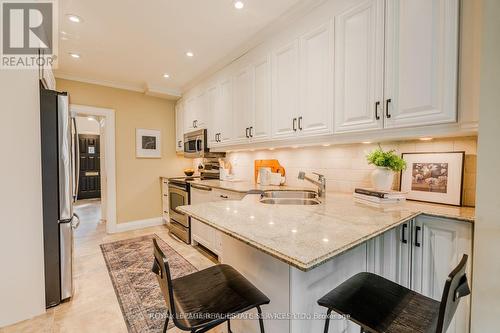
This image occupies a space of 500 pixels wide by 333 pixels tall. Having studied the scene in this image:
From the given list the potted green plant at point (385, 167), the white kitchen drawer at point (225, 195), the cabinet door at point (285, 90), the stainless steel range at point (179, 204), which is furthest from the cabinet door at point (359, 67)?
the stainless steel range at point (179, 204)

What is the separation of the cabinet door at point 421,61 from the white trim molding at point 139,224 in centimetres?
434

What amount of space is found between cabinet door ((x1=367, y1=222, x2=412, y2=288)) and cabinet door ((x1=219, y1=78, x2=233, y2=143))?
85.0 inches

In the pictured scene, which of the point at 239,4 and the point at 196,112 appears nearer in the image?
the point at 239,4

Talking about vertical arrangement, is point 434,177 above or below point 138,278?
above

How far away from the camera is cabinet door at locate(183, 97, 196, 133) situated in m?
4.00

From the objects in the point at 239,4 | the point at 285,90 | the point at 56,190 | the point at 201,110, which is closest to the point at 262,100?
the point at 285,90

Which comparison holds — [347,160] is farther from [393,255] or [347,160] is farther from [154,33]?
[154,33]

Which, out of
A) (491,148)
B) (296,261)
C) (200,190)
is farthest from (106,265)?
(491,148)

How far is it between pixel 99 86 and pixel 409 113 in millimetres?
4569

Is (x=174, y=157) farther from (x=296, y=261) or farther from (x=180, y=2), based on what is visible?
(x=296, y=261)

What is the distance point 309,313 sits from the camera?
105 cm

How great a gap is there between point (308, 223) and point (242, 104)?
6.94 feet

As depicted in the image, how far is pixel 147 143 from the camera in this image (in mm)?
4418

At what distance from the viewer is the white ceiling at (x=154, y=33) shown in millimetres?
2053
